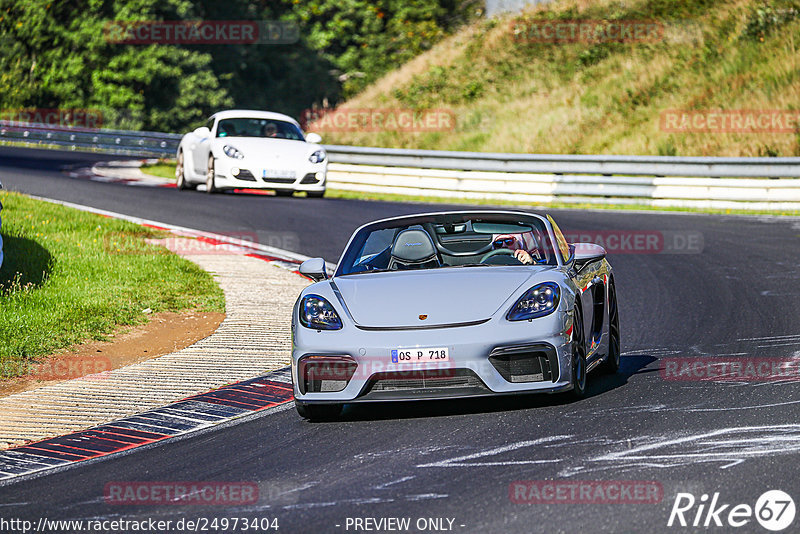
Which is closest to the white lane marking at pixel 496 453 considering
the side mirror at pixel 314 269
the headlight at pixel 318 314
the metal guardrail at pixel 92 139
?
the headlight at pixel 318 314

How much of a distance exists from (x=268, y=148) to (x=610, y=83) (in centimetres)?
1130

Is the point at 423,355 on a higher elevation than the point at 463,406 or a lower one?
higher

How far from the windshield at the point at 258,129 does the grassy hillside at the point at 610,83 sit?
22.4ft

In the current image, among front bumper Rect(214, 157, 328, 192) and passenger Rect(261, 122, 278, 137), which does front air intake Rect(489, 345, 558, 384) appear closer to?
front bumper Rect(214, 157, 328, 192)

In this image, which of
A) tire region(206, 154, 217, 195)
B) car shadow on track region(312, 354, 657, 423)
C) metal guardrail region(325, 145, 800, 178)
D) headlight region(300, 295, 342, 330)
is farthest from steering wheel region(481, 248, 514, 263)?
tire region(206, 154, 217, 195)

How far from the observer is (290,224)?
18.3 m

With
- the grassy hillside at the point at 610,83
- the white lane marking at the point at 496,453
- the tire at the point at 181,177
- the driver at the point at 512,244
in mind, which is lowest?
the white lane marking at the point at 496,453

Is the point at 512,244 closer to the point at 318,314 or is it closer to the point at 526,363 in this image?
the point at 526,363

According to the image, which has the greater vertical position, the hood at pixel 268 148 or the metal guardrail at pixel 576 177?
the hood at pixel 268 148

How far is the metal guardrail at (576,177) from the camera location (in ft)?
66.6

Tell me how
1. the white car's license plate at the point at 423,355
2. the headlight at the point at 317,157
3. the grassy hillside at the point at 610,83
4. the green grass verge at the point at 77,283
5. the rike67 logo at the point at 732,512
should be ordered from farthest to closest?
the grassy hillside at the point at 610,83 < the headlight at the point at 317,157 < the green grass verge at the point at 77,283 < the white car's license plate at the point at 423,355 < the rike67 logo at the point at 732,512

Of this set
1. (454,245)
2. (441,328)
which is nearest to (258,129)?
(454,245)

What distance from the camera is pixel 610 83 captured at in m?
29.6

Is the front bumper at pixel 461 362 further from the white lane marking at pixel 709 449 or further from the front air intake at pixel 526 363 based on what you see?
the white lane marking at pixel 709 449
